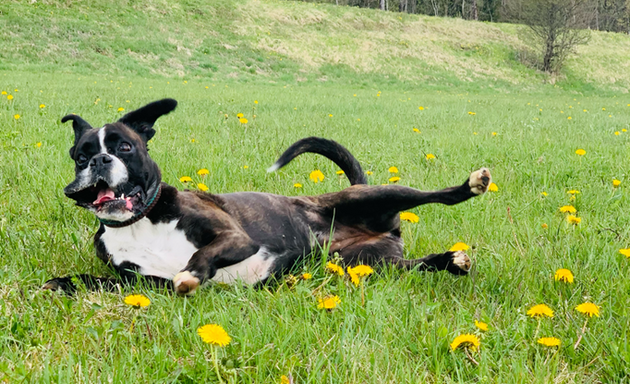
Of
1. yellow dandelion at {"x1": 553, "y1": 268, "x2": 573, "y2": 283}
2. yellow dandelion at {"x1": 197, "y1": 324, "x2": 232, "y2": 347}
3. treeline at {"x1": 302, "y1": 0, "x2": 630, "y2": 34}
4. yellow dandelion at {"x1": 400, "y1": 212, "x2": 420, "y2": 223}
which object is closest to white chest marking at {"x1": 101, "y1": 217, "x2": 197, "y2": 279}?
yellow dandelion at {"x1": 197, "y1": 324, "x2": 232, "y2": 347}

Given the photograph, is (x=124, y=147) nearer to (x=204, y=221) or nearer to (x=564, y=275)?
(x=204, y=221)

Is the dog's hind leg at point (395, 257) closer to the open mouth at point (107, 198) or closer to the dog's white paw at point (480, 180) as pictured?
the dog's white paw at point (480, 180)

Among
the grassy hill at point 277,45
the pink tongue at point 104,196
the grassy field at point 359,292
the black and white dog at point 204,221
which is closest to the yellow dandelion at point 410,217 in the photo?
the black and white dog at point 204,221

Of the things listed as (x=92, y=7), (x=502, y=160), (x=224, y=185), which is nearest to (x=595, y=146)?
(x=502, y=160)

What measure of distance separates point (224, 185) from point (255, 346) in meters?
2.46

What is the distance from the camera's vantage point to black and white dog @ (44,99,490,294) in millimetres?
2414

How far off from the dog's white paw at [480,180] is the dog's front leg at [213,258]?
4.24 feet

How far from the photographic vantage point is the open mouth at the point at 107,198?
2.39 metres

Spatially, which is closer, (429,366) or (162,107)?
(429,366)

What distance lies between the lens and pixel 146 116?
9.50ft

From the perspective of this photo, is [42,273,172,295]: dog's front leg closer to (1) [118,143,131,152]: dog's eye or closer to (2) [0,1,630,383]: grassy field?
(2) [0,1,630,383]: grassy field

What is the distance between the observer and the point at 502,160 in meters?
5.48

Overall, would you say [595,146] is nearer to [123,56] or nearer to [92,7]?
[123,56]

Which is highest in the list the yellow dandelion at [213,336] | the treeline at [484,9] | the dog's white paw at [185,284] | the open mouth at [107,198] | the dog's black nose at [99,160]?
the treeline at [484,9]
